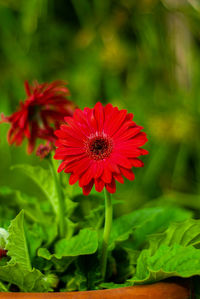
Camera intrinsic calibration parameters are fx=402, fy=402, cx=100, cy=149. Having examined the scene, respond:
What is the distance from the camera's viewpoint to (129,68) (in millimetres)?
1559

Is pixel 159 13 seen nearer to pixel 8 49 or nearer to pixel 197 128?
pixel 197 128

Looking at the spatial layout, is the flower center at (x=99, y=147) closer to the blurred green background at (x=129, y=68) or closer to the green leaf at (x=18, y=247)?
the green leaf at (x=18, y=247)

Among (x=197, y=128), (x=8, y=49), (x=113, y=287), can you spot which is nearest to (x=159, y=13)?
(x=197, y=128)

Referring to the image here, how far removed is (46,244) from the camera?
465 mm

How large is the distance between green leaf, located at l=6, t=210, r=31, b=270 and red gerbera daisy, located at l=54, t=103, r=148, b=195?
0.26ft

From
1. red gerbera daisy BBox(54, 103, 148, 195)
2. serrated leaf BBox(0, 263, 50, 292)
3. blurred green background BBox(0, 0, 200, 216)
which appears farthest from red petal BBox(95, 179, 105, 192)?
blurred green background BBox(0, 0, 200, 216)

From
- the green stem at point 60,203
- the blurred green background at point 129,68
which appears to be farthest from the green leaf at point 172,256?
the blurred green background at point 129,68

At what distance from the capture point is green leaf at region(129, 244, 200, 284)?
0.35m

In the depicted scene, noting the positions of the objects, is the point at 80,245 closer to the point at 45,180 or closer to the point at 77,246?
the point at 77,246

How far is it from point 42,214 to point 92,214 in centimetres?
8

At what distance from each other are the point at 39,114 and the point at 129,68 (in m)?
1.15

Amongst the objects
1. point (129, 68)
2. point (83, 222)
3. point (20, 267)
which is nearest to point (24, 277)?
point (20, 267)

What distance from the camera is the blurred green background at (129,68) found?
1429 millimetres

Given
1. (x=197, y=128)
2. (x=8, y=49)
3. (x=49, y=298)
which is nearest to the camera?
(x=49, y=298)
